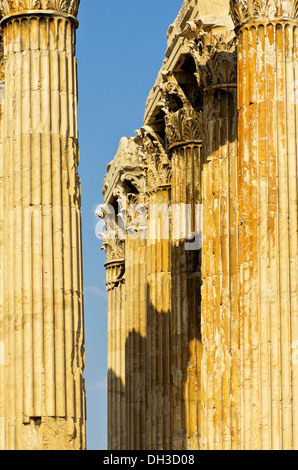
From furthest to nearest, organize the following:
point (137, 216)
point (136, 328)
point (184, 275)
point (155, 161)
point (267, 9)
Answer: point (137, 216) < point (136, 328) < point (155, 161) < point (184, 275) < point (267, 9)

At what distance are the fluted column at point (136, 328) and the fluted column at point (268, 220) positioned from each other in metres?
22.4

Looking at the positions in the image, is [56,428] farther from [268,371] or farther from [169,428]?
[169,428]

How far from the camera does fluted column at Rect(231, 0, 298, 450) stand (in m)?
31.7

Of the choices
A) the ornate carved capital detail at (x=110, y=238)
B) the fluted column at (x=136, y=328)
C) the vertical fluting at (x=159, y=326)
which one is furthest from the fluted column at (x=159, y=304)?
the ornate carved capital detail at (x=110, y=238)

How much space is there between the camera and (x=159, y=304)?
49250mm

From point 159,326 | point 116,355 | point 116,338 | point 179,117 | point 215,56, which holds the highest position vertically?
point 215,56

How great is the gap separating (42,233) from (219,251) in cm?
→ 870

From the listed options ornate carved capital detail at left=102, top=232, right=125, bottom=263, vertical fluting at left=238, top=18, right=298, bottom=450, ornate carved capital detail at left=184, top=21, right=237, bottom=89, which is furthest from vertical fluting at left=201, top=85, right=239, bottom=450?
ornate carved capital detail at left=102, top=232, right=125, bottom=263

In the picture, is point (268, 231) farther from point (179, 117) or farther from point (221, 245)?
point (179, 117)

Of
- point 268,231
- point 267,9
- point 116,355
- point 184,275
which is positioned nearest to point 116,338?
point 116,355

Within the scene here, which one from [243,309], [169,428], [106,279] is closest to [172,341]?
[169,428]

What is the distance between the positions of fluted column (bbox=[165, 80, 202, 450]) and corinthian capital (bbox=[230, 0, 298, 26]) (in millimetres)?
10762

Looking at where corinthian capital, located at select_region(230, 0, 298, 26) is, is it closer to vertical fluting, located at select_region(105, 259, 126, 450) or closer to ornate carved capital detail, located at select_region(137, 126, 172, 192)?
ornate carved capital detail, located at select_region(137, 126, 172, 192)

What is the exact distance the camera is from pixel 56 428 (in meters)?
31.0
